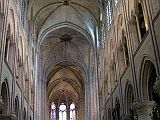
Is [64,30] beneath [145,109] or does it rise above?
above

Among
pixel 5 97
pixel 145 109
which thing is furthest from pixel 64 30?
pixel 145 109

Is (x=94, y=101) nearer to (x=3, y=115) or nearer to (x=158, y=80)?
(x=3, y=115)

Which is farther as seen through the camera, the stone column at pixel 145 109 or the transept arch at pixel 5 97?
the transept arch at pixel 5 97

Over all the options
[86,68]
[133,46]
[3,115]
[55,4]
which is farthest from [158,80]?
[86,68]

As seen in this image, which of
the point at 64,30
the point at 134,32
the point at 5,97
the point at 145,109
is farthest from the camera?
the point at 64,30

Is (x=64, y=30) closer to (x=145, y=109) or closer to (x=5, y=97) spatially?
(x=5, y=97)

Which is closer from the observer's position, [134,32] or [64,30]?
[134,32]

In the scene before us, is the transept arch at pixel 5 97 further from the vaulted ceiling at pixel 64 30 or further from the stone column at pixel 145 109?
the vaulted ceiling at pixel 64 30

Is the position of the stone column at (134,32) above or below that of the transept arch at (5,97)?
above

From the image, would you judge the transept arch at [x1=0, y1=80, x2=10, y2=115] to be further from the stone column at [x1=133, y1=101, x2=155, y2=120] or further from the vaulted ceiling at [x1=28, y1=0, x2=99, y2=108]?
the vaulted ceiling at [x1=28, y1=0, x2=99, y2=108]

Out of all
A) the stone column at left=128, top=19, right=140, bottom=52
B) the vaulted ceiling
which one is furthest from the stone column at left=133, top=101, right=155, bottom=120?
the vaulted ceiling

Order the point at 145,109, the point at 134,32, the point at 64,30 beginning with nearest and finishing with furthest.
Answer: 1. the point at 145,109
2. the point at 134,32
3. the point at 64,30

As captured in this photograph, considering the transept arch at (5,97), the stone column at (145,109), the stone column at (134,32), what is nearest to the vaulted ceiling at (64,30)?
the transept arch at (5,97)

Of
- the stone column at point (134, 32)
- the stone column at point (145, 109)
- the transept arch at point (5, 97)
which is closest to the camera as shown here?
the stone column at point (145, 109)
